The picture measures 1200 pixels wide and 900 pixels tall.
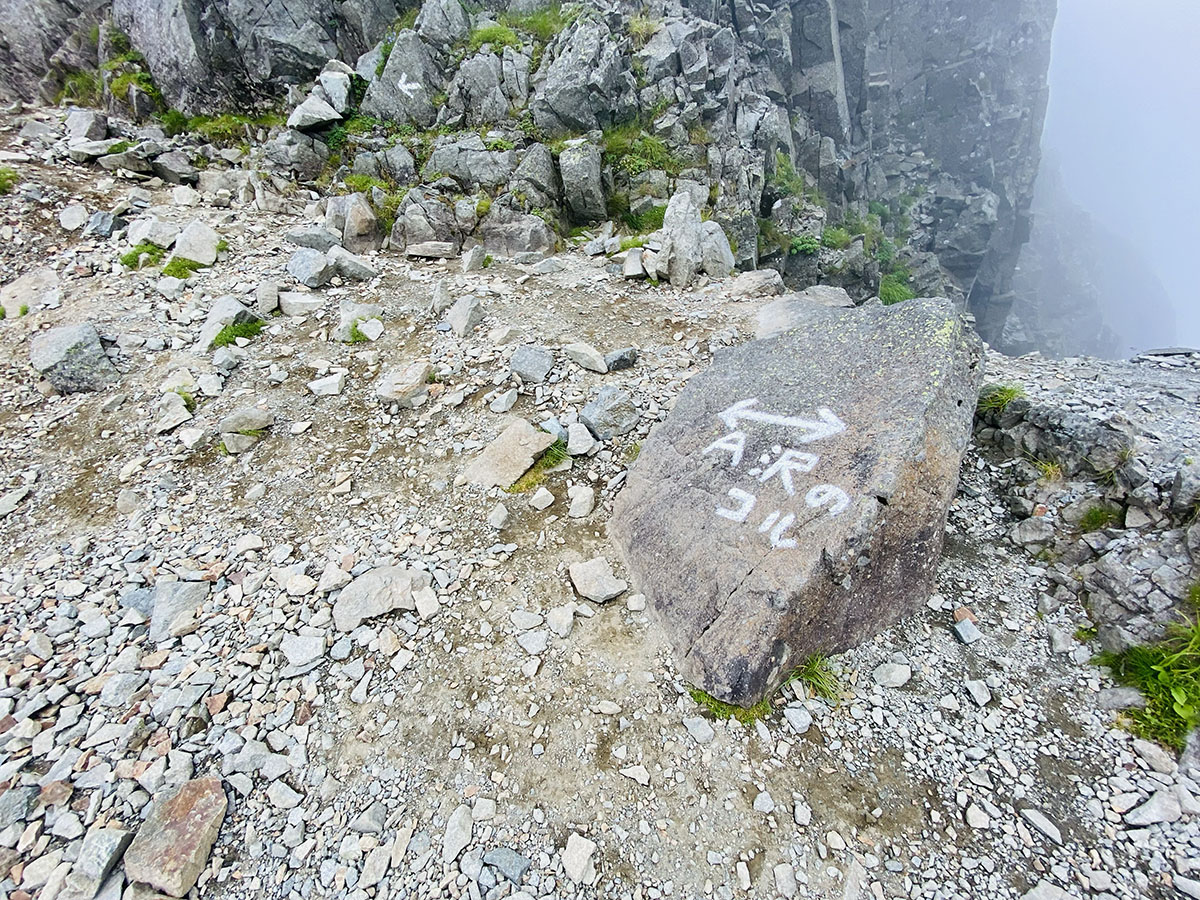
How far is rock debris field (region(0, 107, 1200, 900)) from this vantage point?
3.28 metres

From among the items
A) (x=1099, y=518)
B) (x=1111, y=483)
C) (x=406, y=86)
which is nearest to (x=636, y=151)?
(x=406, y=86)

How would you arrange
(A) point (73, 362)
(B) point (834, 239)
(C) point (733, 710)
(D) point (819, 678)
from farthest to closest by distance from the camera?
(B) point (834, 239) → (A) point (73, 362) → (D) point (819, 678) → (C) point (733, 710)

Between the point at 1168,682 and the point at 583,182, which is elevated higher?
the point at 583,182

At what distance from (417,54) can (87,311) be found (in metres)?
9.20

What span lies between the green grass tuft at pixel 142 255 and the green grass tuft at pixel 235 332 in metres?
2.67

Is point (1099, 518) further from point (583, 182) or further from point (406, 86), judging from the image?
point (406, 86)

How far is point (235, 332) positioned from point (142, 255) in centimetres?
302

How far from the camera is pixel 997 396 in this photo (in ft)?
A: 19.1

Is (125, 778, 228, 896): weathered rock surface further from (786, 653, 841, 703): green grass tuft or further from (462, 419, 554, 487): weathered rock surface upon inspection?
(786, 653, 841, 703): green grass tuft

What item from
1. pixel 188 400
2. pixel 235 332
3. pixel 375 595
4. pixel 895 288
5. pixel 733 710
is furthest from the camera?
pixel 895 288

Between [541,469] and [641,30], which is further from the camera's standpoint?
[641,30]

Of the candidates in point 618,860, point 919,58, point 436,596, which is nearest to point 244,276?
point 436,596

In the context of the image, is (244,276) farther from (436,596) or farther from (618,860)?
(618,860)

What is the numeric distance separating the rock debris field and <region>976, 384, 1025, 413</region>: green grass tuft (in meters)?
0.31
